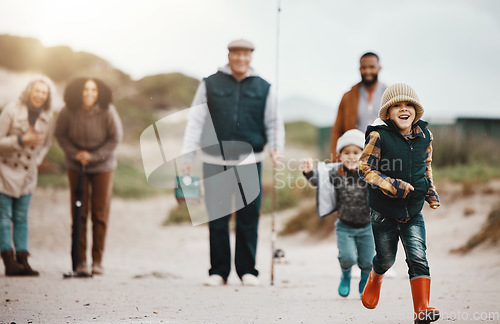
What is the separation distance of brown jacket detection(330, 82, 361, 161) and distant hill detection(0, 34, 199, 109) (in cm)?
267

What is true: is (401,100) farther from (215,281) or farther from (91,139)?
(91,139)

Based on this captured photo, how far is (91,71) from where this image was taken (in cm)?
2545

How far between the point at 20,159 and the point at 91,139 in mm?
757

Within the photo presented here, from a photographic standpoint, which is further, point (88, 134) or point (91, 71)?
point (91, 71)

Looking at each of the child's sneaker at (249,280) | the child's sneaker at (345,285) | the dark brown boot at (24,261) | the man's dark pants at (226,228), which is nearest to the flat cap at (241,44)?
the man's dark pants at (226,228)

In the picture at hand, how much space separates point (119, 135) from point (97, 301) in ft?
8.13

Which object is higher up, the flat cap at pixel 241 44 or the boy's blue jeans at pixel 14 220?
the flat cap at pixel 241 44

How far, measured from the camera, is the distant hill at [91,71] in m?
15.2

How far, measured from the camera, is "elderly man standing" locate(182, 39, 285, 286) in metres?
6.04

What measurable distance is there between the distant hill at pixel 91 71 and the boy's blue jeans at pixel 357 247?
353cm

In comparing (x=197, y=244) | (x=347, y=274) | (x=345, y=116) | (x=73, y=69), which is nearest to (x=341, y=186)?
(x=347, y=274)

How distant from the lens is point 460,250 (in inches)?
361

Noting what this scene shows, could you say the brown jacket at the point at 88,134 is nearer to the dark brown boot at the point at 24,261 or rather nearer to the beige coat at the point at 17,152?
the beige coat at the point at 17,152

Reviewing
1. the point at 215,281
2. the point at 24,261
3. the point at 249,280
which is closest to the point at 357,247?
the point at 249,280
